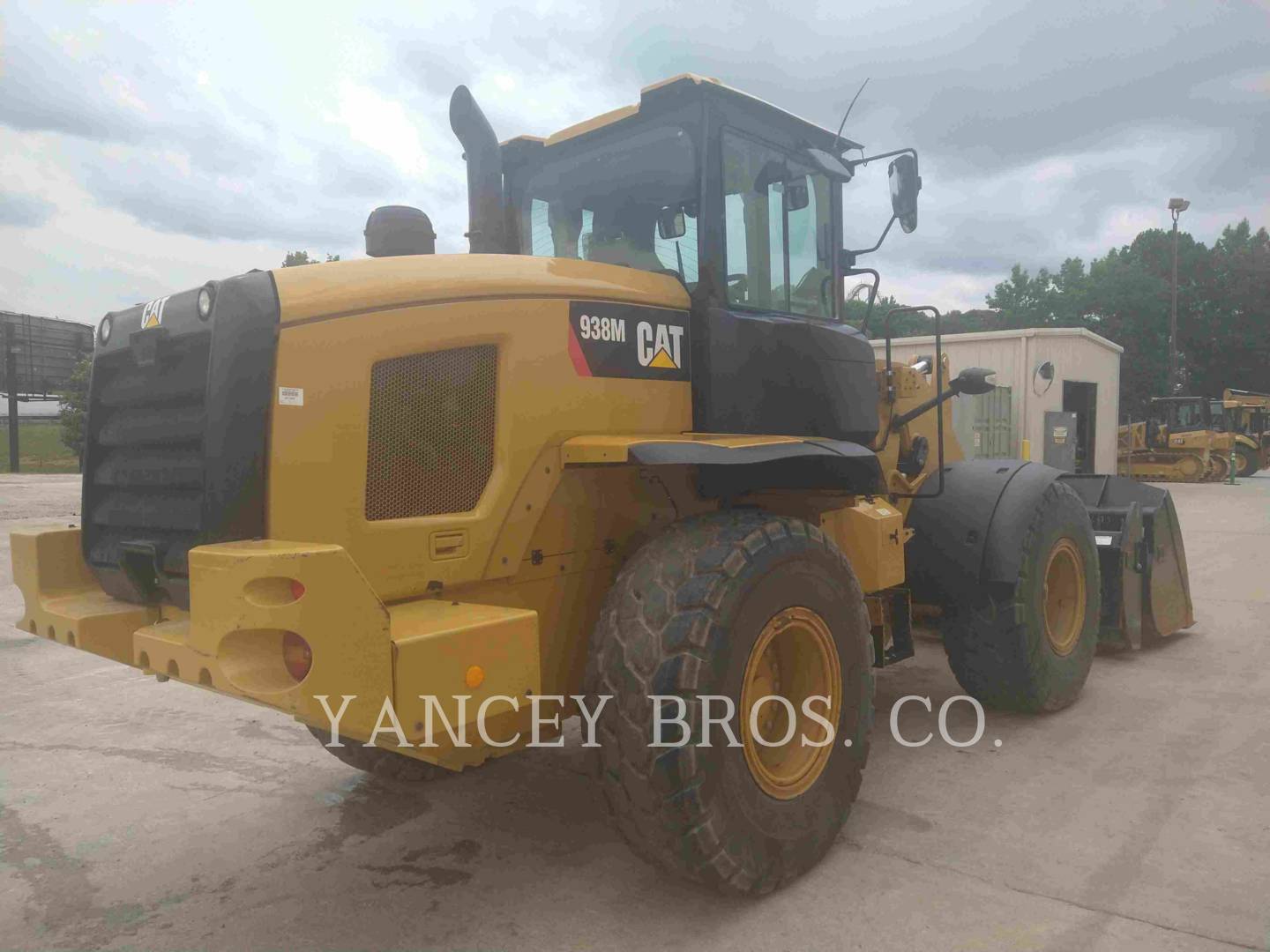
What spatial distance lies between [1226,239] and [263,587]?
62167 millimetres

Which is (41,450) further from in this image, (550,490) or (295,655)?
(295,655)

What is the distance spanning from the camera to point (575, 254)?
416cm

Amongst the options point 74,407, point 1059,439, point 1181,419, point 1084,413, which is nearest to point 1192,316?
point 1181,419

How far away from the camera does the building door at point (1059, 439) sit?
1970 centimetres

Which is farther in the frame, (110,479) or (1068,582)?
(1068,582)

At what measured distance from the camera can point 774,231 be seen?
410cm

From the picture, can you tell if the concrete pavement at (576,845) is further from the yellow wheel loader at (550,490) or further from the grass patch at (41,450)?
the grass patch at (41,450)

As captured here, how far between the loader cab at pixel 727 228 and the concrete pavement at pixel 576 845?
1659mm

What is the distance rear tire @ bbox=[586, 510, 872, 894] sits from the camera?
283cm

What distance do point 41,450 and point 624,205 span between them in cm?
3942

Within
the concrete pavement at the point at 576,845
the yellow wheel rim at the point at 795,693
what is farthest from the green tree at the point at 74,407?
the yellow wheel rim at the point at 795,693

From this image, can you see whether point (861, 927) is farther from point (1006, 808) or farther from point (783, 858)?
point (1006, 808)

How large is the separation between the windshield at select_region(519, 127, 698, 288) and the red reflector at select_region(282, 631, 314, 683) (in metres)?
2.07

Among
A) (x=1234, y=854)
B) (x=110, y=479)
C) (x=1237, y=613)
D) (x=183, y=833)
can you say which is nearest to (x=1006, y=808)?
(x=1234, y=854)
